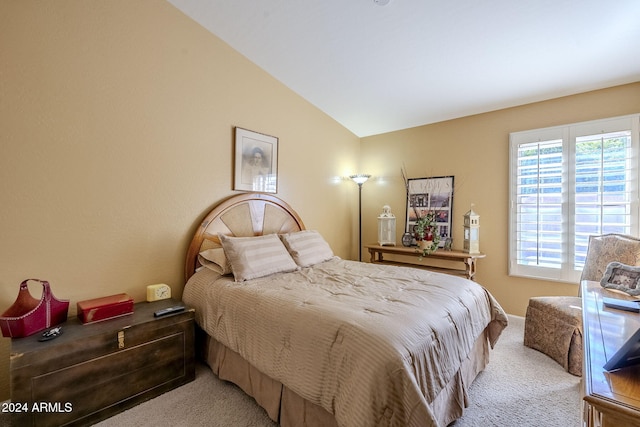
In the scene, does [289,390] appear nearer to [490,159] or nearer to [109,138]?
[109,138]

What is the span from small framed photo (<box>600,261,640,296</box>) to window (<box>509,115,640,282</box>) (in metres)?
1.09

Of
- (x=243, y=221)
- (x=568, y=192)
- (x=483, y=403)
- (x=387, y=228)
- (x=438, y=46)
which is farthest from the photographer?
(x=387, y=228)

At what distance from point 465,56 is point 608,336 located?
238 centimetres

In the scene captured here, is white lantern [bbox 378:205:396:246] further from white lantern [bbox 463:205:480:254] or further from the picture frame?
the picture frame

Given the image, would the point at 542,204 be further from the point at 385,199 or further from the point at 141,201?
the point at 141,201

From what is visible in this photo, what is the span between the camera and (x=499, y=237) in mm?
3279

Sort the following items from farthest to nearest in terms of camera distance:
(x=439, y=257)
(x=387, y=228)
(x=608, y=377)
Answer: (x=387, y=228) < (x=439, y=257) < (x=608, y=377)

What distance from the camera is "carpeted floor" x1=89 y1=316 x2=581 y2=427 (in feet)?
5.37

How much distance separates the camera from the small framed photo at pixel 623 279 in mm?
1724

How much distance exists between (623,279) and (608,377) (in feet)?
5.14

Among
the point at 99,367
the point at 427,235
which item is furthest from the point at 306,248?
the point at 99,367

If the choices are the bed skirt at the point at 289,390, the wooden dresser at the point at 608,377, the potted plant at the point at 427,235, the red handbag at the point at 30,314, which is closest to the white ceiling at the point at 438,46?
the potted plant at the point at 427,235

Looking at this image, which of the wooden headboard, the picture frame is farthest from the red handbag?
the picture frame

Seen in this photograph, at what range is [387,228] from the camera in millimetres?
3947
